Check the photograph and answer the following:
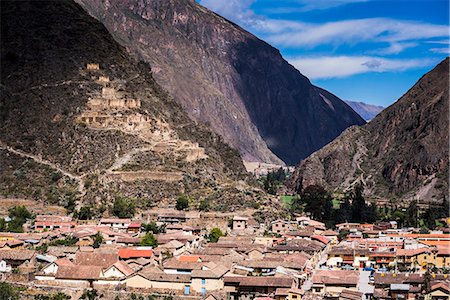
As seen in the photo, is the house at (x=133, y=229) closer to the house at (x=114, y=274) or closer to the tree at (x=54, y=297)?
the house at (x=114, y=274)

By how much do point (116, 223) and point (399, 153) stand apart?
90.3 metres

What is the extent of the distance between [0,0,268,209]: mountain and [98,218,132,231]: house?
6165 mm

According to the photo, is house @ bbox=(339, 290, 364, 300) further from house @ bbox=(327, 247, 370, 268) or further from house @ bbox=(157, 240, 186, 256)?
house @ bbox=(157, 240, 186, 256)

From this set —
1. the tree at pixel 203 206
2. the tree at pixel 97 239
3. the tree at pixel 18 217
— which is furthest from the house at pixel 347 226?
the tree at pixel 18 217

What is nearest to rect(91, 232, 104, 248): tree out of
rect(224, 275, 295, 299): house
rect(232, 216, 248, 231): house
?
rect(232, 216, 248, 231): house

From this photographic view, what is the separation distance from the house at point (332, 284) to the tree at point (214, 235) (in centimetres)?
1575

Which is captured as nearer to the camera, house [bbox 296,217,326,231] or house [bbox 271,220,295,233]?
house [bbox 271,220,295,233]

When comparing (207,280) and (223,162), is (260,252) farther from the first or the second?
(223,162)

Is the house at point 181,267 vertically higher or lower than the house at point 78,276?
higher

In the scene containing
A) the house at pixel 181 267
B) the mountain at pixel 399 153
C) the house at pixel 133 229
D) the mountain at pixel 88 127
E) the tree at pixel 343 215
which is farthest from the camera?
the mountain at pixel 399 153

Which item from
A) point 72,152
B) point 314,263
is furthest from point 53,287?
point 72,152

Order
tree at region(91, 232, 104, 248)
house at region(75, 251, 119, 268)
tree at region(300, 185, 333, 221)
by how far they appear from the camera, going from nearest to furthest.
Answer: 1. house at region(75, 251, 119, 268)
2. tree at region(91, 232, 104, 248)
3. tree at region(300, 185, 333, 221)

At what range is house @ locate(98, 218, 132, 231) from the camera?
225 ft

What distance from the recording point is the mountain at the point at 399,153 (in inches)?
5354
